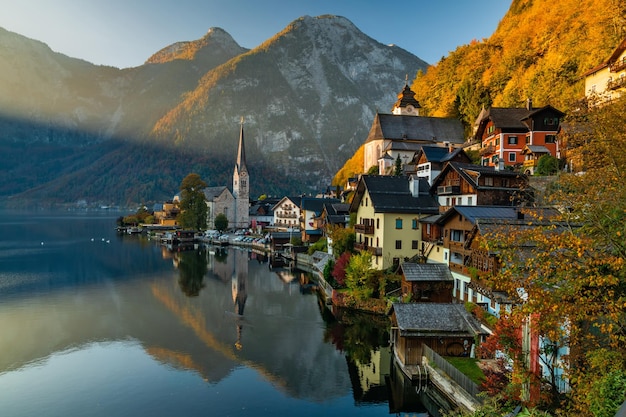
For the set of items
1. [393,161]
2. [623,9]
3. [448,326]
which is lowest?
[448,326]

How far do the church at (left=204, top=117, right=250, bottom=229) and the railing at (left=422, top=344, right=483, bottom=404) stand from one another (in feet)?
354

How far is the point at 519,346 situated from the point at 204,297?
123ft

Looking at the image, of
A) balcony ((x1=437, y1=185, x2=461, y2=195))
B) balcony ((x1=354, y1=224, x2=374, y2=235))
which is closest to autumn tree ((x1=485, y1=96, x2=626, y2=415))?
balcony ((x1=437, y1=185, x2=461, y2=195))

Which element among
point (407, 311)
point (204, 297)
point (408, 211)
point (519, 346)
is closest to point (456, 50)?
point (408, 211)

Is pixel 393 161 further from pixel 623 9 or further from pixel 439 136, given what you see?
pixel 623 9

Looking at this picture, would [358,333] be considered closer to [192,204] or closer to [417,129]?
Answer: [417,129]

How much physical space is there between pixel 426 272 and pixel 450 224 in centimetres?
430

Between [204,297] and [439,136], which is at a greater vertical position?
[439,136]

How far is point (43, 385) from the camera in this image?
25.1 meters

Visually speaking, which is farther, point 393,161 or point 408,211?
point 393,161

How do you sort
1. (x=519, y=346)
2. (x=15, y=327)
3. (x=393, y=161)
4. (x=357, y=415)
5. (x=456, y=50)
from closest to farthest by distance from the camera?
1. (x=519, y=346)
2. (x=357, y=415)
3. (x=15, y=327)
4. (x=393, y=161)
5. (x=456, y=50)

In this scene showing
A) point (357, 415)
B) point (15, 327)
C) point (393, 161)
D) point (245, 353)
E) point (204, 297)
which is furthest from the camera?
point (393, 161)

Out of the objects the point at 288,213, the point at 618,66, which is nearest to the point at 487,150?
the point at 618,66

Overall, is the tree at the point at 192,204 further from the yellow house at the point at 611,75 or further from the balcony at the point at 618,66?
the balcony at the point at 618,66
